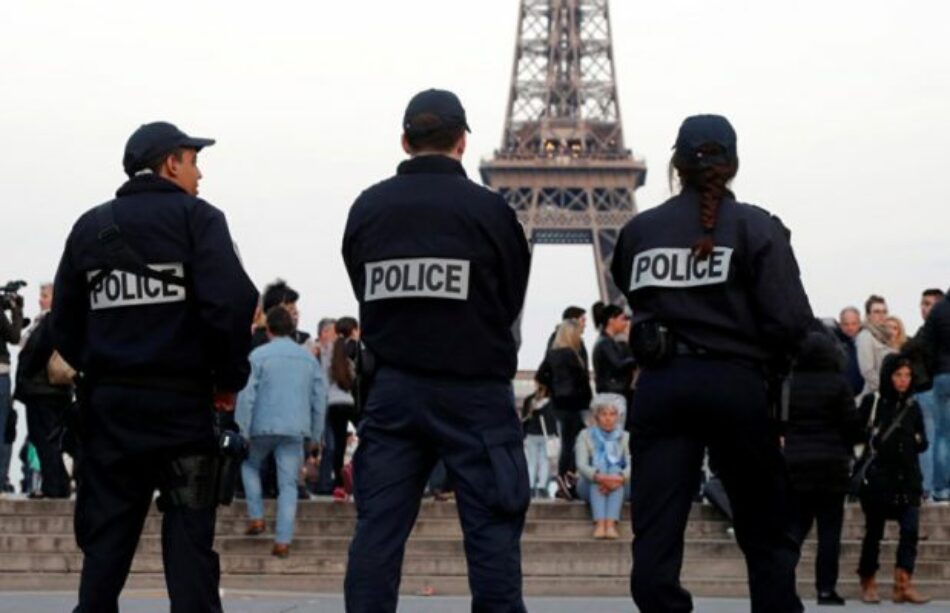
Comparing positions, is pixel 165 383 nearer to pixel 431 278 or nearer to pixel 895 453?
pixel 431 278

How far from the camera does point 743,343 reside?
732 cm

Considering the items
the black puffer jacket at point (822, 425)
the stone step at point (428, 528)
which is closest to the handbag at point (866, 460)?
the black puffer jacket at point (822, 425)

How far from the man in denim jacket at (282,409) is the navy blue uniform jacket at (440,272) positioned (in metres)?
7.80

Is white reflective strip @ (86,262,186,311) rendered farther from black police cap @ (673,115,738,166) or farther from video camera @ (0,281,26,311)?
video camera @ (0,281,26,311)

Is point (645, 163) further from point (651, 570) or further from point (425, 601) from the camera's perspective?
point (651, 570)

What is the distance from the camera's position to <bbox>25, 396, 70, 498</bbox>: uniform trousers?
52.7ft

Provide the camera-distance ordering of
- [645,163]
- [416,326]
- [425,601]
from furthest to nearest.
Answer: [645,163]
[425,601]
[416,326]

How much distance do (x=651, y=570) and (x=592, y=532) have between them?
28.9 feet

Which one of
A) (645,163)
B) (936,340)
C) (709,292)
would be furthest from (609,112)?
(709,292)

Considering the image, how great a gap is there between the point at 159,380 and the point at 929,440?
10797mm

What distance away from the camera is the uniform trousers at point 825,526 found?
43.4ft

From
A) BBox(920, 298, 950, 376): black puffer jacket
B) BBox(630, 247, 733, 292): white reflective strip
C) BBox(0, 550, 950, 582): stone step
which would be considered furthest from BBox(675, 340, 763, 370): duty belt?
BBox(920, 298, 950, 376): black puffer jacket

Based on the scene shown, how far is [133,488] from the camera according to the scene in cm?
721

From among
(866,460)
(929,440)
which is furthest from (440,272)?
(929,440)
